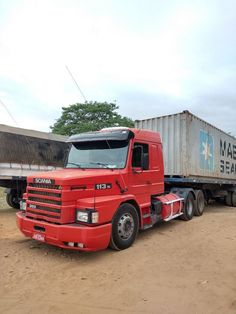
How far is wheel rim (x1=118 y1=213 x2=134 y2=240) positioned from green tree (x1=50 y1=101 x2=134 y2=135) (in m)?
26.6

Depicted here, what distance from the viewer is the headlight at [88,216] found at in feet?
17.6

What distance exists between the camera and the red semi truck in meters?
5.47

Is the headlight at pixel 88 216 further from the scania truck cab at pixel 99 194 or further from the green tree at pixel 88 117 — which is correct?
the green tree at pixel 88 117

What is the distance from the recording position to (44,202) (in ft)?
19.2

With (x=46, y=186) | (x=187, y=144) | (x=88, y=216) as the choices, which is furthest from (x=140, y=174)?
(x=187, y=144)

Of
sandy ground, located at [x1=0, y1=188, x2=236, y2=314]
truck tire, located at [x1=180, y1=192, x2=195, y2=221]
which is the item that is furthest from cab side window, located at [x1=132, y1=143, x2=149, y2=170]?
truck tire, located at [x1=180, y1=192, x2=195, y2=221]

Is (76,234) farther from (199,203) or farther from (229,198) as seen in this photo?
(229,198)

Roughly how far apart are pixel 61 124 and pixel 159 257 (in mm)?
29890

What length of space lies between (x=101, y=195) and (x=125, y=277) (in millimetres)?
1680

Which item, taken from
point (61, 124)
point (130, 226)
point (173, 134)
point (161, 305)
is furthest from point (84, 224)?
point (61, 124)

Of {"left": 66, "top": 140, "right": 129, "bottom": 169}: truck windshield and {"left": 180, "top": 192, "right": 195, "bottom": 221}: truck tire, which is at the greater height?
{"left": 66, "top": 140, "right": 129, "bottom": 169}: truck windshield

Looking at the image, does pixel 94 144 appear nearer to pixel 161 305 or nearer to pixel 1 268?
Result: pixel 1 268

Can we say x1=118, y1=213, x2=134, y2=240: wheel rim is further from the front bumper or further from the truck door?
the truck door

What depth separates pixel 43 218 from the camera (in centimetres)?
581
